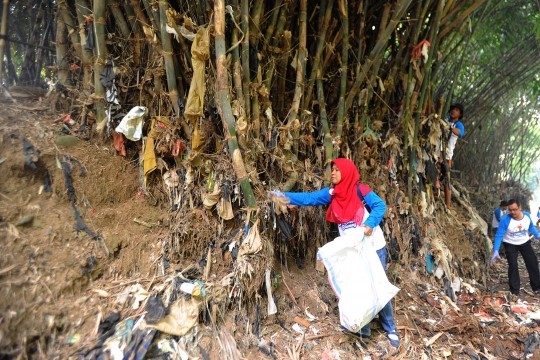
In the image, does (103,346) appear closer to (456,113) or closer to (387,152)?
(387,152)

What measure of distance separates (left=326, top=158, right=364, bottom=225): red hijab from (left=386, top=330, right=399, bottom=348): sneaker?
0.91 meters

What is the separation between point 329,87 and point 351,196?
1.62 m

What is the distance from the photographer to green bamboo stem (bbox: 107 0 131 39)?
2.58m

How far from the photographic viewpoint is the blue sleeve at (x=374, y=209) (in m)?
2.30

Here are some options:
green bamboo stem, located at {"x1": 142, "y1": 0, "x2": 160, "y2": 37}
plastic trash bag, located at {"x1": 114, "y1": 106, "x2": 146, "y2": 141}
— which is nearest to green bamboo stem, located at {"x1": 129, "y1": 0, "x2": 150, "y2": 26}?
green bamboo stem, located at {"x1": 142, "y1": 0, "x2": 160, "y2": 37}

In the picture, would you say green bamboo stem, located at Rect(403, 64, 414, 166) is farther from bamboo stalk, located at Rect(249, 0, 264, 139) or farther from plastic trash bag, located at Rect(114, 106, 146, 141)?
plastic trash bag, located at Rect(114, 106, 146, 141)

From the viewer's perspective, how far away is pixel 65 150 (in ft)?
7.93

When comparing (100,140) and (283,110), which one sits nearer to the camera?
(100,140)

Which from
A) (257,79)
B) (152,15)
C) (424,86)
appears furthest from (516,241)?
(152,15)

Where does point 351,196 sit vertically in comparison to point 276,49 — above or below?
below

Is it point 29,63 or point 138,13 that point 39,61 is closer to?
point 29,63

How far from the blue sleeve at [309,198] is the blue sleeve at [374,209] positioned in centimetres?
31

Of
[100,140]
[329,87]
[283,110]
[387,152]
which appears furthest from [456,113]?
[100,140]

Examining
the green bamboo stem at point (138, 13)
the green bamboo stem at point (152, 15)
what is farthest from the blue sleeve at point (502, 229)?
the green bamboo stem at point (138, 13)
